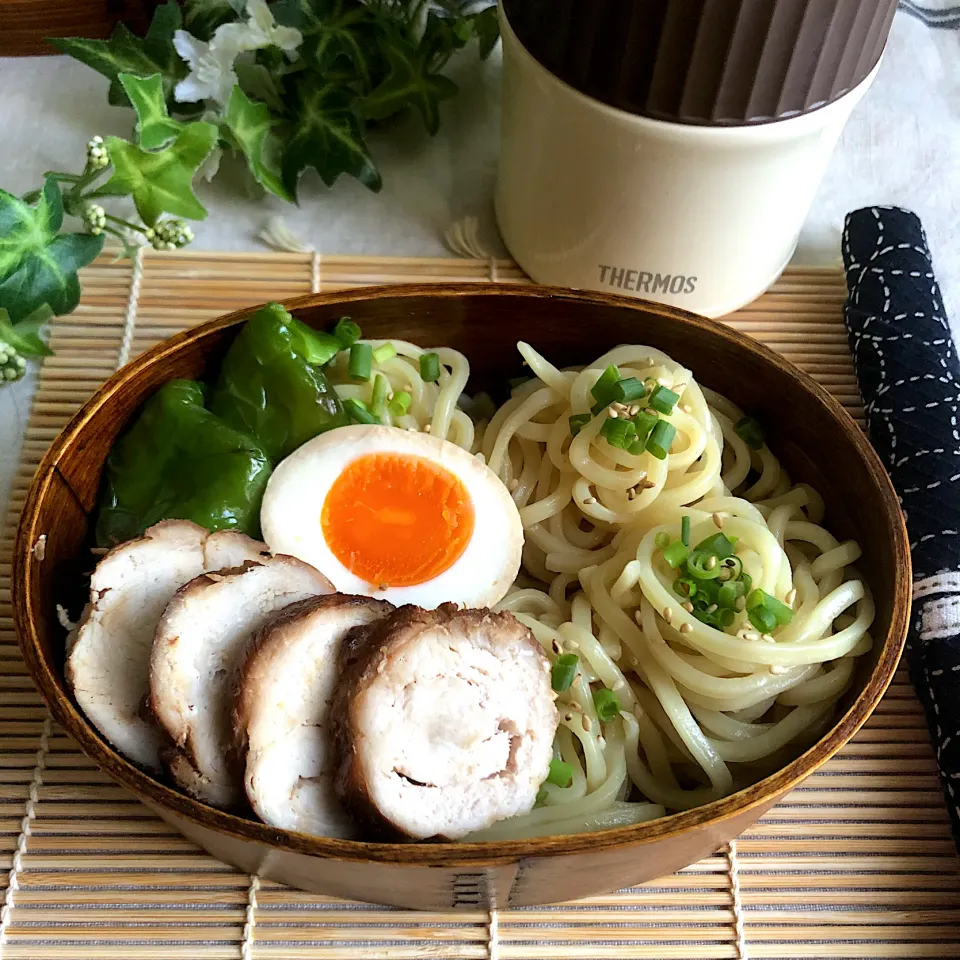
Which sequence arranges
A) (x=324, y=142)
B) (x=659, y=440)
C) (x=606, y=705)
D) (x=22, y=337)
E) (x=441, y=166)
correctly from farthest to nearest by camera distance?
(x=441, y=166)
(x=324, y=142)
(x=22, y=337)
(x=659, y=440)
(x=606, y=705)

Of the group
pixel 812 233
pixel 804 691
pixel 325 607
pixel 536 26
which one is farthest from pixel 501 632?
pixel 812 233

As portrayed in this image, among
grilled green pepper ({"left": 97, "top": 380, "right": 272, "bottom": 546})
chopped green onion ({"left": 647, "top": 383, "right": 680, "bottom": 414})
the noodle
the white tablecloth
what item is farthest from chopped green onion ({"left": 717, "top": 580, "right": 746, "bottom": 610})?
the white tablecloth

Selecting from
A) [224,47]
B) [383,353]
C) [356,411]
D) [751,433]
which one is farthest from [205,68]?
[751,433]

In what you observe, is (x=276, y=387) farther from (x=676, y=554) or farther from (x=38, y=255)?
(x=676, y=554)

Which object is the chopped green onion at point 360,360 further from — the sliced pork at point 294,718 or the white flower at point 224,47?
the white flower at point 224,47

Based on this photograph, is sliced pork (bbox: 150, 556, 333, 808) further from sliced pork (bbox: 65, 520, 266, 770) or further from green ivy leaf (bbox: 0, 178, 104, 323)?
green ivy leaf (bbox: 0, 178, 104, 323)

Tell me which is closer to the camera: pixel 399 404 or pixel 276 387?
pixel 276 387

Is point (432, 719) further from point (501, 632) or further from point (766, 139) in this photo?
→ point (766, 139)

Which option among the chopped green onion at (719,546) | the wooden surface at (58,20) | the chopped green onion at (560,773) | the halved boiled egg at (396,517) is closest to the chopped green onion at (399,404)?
the halved boiled egg at (396,517)
